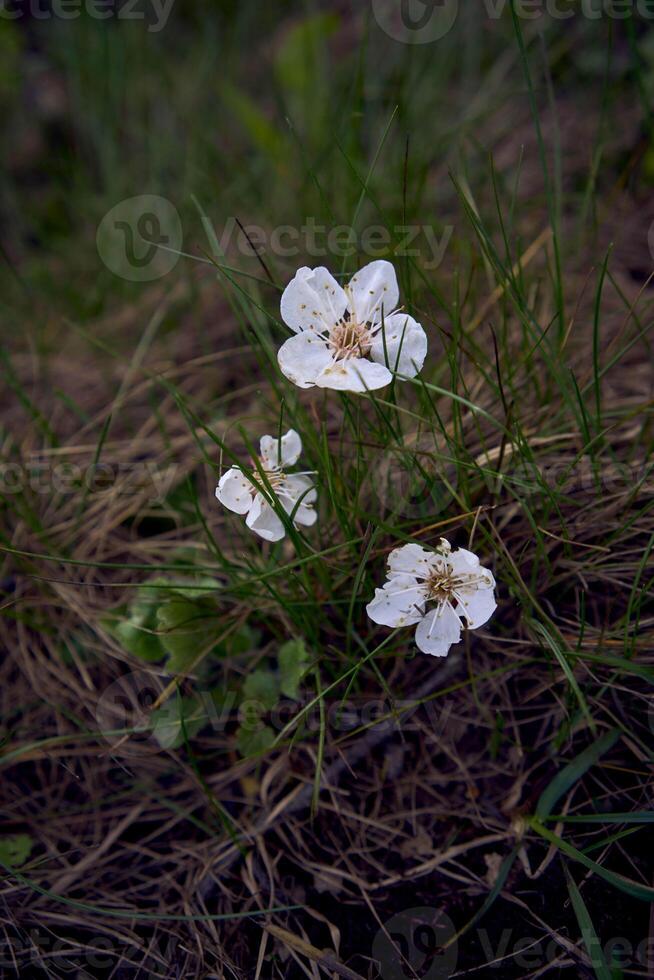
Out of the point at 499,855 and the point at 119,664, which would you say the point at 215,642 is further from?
the point at 499,855

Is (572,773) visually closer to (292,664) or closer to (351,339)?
(292,664)

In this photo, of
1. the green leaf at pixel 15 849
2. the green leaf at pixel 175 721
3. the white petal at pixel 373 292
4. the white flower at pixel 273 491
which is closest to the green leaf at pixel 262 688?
the green leaf at pixel 175 721

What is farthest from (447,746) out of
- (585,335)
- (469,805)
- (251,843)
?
(585,335)

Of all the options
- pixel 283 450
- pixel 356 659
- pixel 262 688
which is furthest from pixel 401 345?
pixel 262 688

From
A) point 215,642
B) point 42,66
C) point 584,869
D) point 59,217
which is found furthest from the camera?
point 42,66

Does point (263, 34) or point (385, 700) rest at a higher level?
point (263, 34)

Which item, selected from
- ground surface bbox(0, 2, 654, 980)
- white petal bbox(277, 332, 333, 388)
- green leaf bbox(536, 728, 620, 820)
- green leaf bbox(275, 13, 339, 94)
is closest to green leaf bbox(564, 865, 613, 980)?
ground surface bbox(0, 2, 654, 980)

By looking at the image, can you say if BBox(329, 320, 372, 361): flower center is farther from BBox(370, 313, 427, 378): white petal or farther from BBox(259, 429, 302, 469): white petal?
BBox(259, 429, 302, 469): white petal
